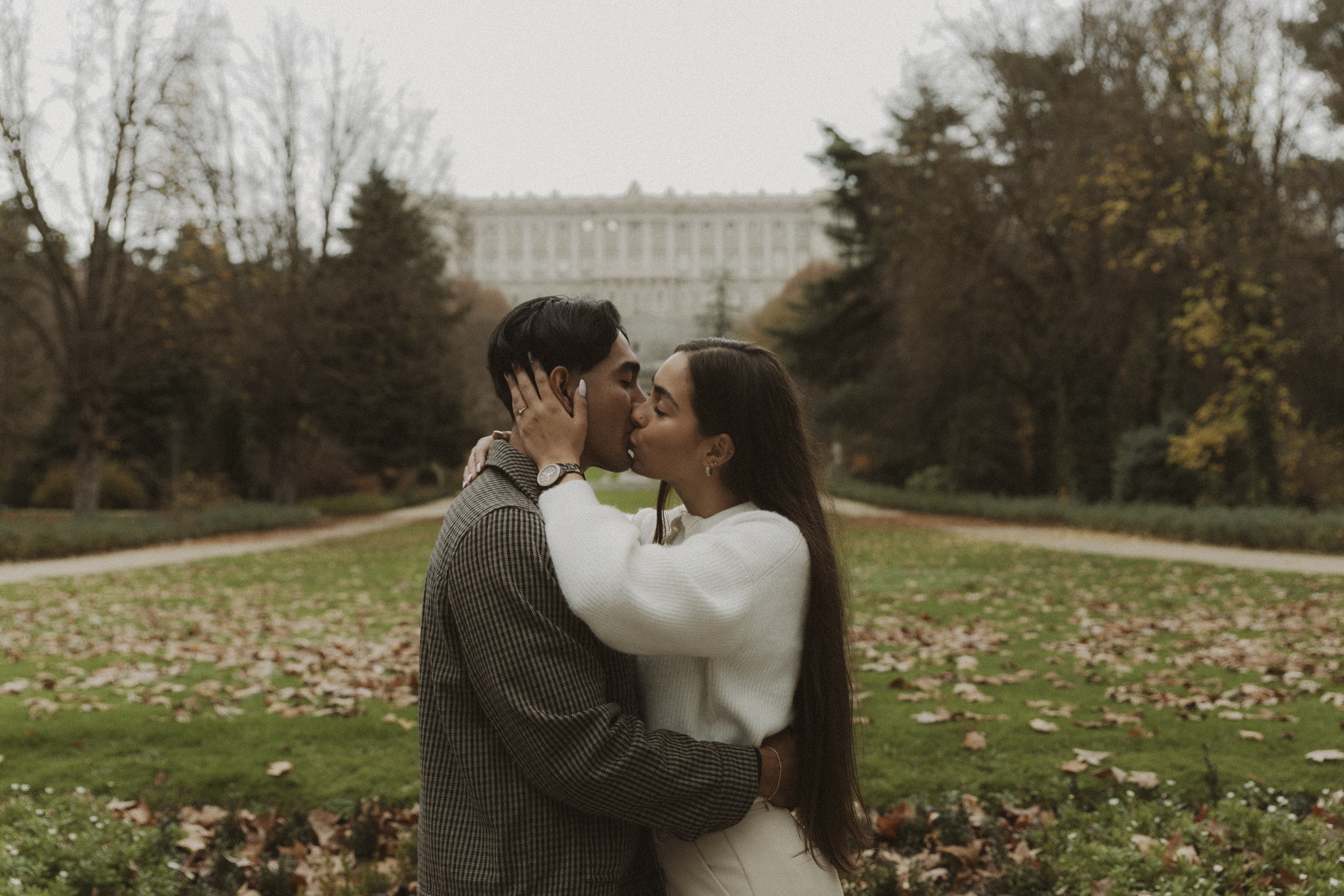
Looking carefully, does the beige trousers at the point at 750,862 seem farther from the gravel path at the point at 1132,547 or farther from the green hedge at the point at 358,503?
Result: the green hedge at the point at 358,503

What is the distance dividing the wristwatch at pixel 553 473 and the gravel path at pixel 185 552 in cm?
1289

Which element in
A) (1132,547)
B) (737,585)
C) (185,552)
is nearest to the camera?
(737,585)

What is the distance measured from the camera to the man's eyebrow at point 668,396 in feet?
6.16

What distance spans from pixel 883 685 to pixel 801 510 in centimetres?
419

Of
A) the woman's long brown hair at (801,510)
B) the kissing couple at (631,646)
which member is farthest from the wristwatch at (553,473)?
the woman's long brown hair at (801,510)

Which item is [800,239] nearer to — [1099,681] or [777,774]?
[1099,681]

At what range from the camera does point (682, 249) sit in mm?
100562

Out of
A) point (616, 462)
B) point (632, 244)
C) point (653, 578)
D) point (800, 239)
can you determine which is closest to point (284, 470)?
point (616, 462)

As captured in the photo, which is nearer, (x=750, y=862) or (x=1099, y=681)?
(x=750, y=862)

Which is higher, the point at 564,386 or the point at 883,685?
the point at 564,386

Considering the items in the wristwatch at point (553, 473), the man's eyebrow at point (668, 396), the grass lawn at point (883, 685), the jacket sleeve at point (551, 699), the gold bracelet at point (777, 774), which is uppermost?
the man's eyebrow at point (668, 396)

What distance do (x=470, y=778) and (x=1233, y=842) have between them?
2.87 m

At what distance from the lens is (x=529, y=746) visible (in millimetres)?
1581

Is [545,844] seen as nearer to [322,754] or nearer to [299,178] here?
[322,754]
